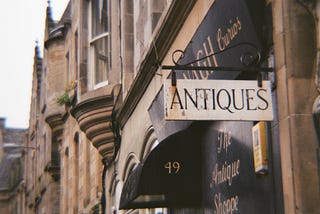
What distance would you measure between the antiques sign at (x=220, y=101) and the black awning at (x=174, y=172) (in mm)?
3074

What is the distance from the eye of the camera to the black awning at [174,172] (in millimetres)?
10273

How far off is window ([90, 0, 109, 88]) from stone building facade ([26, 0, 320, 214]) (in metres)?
0.03

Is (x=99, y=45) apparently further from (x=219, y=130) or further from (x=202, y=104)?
(x=202, y=104)

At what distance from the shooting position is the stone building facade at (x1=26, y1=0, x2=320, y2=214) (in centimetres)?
688

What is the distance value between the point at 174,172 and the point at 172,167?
0.24 feet

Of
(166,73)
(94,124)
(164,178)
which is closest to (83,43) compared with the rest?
(94,124)

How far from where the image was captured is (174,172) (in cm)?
1062

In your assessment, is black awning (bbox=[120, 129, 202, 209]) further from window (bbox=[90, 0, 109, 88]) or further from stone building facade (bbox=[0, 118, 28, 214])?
stone building facade (bbox=[0, 118, 28, 214])

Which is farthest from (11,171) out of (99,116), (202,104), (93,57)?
(202,104)

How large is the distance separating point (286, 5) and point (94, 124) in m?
10.6

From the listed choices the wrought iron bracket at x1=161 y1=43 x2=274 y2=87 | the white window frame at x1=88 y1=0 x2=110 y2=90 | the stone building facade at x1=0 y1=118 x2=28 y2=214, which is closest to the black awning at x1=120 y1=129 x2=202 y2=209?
the wrought iron bracket at x1=161 y1=43 x2=274 y2=87

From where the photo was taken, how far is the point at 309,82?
691 cm

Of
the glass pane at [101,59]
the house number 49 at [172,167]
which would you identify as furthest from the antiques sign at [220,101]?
the glass pane at [101,59]

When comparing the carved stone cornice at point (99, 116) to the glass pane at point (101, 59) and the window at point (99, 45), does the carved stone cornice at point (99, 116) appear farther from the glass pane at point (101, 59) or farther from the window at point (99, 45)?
the glass pane at point (101, 59)
